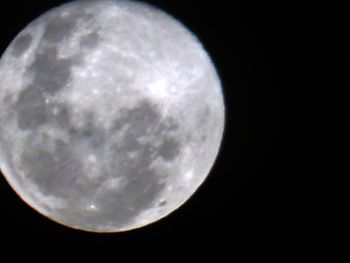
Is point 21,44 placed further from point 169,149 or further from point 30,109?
point 169,149

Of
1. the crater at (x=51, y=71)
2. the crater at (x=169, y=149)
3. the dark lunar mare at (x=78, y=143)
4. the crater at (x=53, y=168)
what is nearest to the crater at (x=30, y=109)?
the dark lunar mare at (x=78, y=143)

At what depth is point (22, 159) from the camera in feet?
24.4

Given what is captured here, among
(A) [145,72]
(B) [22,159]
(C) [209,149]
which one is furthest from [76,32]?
(C) [209,149]

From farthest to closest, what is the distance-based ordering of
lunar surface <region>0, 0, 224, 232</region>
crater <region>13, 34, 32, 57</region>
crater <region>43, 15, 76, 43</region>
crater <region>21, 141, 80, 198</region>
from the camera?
crater <region>13, 34, 32, 57</region> → crater <region>43, 15, 76, 43</region> → crater <region>21, 141, 80, 198</region> → lunar surface <region>0, 0, 224, 232</region>

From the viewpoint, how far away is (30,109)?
7.16 metres

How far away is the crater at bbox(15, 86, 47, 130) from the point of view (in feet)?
23.2

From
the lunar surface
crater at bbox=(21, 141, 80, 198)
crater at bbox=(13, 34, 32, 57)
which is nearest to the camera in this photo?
the lunar surface

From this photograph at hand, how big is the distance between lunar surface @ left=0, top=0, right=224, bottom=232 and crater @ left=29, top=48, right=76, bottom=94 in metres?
0.01

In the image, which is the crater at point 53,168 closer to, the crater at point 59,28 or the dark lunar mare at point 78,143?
the dark lunar mare at point 78,143

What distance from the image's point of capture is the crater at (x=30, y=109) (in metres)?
7.07

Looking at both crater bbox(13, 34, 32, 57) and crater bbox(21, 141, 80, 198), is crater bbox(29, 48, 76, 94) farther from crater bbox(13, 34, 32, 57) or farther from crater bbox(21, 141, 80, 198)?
crater bbox(21, 141, 80, 198)

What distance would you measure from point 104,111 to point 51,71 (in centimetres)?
71

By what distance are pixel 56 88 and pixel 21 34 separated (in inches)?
47.3

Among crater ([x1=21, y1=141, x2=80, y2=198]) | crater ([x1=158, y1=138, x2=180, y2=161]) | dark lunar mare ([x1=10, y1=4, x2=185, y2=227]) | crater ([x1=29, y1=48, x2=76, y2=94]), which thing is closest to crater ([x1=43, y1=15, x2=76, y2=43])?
dark lunar mare ([x1=10, y1=4, x2=185, y2=227])
